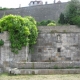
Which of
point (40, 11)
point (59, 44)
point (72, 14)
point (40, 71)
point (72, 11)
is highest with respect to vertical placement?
point (40, 11)

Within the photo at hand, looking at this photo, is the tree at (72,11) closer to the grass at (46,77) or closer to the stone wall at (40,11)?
the grass at (46,77)

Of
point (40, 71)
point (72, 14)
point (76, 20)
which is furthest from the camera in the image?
point (72, 14)

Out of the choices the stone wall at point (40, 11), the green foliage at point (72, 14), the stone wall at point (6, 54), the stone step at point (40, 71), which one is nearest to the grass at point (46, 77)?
the stone step at point (40, 71)

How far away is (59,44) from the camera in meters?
22.3

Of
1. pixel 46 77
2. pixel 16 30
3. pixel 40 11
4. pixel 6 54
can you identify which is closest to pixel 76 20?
pixel 16 30

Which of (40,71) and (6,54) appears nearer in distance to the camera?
(40,71)

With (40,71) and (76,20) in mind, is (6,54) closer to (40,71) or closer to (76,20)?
(40,71)

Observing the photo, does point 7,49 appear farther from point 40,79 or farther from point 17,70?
point 40,79

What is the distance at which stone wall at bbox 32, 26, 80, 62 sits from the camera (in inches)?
876

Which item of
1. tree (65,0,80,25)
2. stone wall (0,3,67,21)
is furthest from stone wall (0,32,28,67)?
stone wall (0,3,67,21)

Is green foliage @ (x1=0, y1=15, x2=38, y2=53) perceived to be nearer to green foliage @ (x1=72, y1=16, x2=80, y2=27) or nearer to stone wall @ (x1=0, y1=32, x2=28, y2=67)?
stone wall @ (x1=0, y1=32, x2=28, y2=67)

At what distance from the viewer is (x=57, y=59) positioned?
22.2 metres

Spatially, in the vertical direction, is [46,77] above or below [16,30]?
below

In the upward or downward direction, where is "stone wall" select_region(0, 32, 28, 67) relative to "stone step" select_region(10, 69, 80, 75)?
upward
